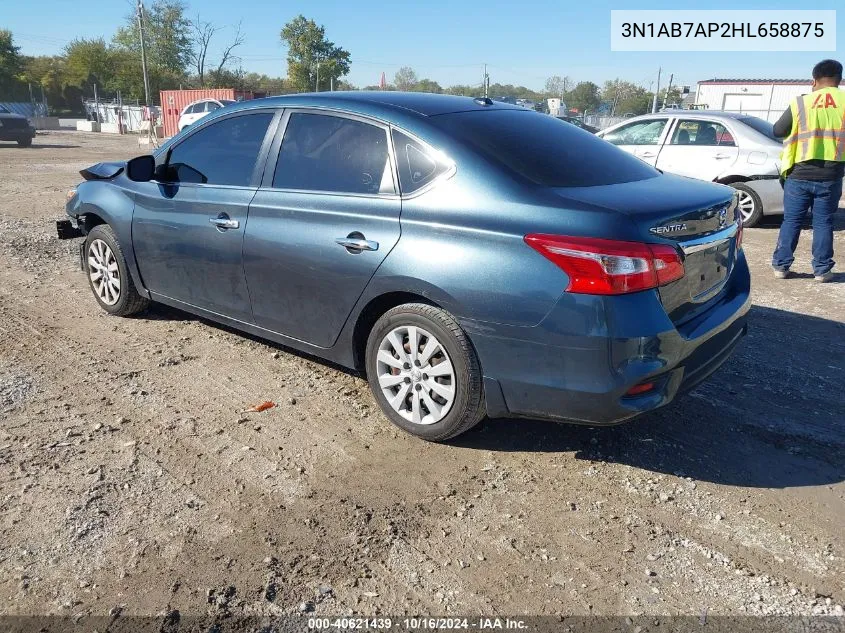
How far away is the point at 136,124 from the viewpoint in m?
43.7

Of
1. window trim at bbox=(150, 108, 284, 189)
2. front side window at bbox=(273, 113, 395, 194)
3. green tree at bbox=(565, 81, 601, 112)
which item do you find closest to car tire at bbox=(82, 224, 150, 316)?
window trim at bbox=(150, 108, 284, 189)

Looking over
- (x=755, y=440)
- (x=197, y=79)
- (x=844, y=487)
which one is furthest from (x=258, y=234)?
(x=197, y=79)

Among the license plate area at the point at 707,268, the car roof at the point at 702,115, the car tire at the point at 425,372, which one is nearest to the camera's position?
the license plate area at the point at 707,268

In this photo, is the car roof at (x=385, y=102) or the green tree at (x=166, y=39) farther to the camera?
the green tree at (x=166, y=39)

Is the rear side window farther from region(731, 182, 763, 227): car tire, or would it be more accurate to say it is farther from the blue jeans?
region(731, 182, 763, 227): car tire

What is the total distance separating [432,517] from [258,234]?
77.0 inches

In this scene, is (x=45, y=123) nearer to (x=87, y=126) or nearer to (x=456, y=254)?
(x=87, y=126)

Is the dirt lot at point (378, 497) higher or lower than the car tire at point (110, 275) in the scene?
lower

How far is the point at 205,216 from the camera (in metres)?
4.20

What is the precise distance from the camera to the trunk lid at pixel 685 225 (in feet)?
9.43

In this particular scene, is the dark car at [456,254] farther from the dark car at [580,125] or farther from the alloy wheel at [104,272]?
the alloy wheel at [104,272]

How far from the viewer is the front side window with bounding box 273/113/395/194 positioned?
350 centimetres

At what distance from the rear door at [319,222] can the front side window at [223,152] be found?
0.20 m

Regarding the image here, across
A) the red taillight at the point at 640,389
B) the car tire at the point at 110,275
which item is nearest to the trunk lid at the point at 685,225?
the red taillight at the point at 640,389
